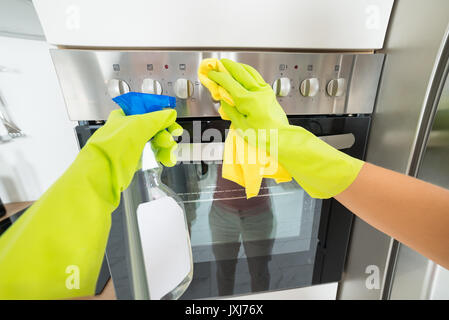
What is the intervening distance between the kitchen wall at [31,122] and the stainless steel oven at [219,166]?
49 cm

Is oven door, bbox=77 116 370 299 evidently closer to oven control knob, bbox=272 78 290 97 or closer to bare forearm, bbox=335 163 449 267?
oven control knob, bbox=272 78 290 97

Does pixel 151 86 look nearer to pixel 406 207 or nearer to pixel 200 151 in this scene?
pixel 200 151

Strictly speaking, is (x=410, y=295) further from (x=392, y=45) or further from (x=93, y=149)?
(x=93, y=149)

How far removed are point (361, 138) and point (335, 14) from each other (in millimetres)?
285

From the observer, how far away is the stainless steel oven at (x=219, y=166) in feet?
1.35

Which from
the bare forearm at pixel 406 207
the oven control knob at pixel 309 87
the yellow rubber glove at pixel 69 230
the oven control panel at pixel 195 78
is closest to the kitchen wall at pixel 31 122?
the oven control panel at pixel 195 78

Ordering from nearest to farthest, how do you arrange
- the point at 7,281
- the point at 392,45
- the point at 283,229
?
the point at 7,281
the point at 392,45
the point at 283,229

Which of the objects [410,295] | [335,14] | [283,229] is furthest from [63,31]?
[410,295]

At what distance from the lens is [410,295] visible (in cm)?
47

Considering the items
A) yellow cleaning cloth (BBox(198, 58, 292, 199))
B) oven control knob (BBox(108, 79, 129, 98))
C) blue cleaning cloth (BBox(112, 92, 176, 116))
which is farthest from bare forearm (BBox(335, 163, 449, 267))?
oven control knob (BBox(108, 79, 129, 98))

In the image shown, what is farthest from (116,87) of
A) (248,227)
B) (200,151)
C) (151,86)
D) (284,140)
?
(248,227)

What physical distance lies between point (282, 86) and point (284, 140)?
0.51ft

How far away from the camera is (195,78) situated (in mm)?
434

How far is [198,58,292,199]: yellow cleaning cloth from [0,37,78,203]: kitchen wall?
0.67m
